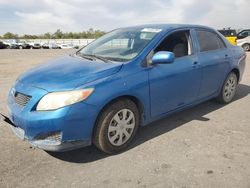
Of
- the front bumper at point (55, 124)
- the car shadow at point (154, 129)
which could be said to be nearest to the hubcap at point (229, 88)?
the car shadow at point (154, 129)

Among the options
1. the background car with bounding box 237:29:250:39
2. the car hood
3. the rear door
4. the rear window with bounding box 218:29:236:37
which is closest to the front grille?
the car hood

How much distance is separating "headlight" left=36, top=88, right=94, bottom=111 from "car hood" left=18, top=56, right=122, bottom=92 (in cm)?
7

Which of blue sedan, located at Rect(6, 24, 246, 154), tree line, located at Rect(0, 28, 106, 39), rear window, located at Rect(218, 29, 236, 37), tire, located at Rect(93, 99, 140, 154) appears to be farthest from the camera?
tree line, located at Rect(0, 28, 106, 39)

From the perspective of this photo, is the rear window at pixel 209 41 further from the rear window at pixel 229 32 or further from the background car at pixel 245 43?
the rear window at pixel 229 32

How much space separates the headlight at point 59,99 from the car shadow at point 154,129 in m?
0.81

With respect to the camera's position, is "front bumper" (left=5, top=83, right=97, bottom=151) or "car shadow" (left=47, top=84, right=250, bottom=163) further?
"car shadow" (left=47, top=84, right=250, bottom=163)

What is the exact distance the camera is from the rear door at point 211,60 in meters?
4.61

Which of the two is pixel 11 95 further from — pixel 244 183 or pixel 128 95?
pixel 244 183

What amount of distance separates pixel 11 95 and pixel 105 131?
53.2 inches

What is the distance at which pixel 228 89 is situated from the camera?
545 centimetres

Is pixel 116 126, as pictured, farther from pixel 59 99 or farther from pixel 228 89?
pixel 228 89

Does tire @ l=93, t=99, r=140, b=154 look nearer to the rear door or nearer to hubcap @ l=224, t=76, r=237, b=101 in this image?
the rear door

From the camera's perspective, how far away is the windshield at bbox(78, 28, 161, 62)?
12.4 ft

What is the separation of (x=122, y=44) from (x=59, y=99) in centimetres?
162
